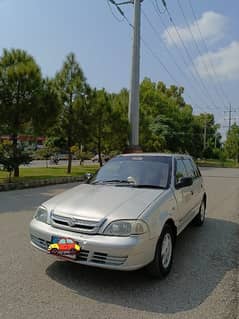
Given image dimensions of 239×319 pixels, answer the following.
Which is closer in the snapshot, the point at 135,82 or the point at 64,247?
the point at 64,247

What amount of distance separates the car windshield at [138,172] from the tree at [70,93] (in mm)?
15680

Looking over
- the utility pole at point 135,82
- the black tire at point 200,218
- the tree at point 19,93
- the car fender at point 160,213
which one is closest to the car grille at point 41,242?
the car fender at point 160,213

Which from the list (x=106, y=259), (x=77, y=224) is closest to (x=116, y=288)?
(x=106, y=259)

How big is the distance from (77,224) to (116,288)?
901mm

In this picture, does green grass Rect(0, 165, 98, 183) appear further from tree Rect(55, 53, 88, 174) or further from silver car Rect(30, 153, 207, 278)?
silver car Rect(30, 153, 207, 278)

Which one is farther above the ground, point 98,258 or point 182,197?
point 182,197

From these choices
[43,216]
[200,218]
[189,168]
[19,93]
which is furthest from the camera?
[19,93]

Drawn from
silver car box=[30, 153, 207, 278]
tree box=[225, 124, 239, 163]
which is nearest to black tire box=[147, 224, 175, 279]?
silver car box=[30, 153, 207, 278]

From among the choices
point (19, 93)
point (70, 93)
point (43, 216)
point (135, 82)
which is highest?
point (135, 82)

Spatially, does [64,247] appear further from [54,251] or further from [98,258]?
[98,258]

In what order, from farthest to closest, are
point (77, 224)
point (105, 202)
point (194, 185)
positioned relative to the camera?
point (194, 185) < point (105, 202) < point (77, 224)

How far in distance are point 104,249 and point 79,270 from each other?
3.10 feet

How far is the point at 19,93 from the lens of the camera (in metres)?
14.9

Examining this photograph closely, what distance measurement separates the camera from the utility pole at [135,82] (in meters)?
20.8
